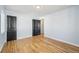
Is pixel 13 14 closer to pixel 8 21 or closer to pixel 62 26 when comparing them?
pixel 8 21

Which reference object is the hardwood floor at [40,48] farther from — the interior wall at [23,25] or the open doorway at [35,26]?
the open doorway at [35,26]

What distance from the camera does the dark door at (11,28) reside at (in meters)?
6.43

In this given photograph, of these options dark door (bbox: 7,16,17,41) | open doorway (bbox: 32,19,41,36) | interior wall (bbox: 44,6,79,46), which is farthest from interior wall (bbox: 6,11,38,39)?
interior wall (bbox: 44,6,79,46)

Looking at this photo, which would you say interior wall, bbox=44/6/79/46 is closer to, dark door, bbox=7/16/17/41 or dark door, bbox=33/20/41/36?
dark door, bbox=7/16/17/41

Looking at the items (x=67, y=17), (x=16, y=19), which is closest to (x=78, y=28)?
(x=67, y=17)

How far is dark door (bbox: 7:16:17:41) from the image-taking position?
253 inches

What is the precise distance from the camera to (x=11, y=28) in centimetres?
669

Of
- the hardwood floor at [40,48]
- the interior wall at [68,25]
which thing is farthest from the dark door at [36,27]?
the hardwood floor at [40,48]

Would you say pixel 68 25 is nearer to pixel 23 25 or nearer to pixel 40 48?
pixel 40 48

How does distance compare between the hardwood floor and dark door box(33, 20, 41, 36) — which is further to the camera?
dark door box(33, 20, 41, 36)
